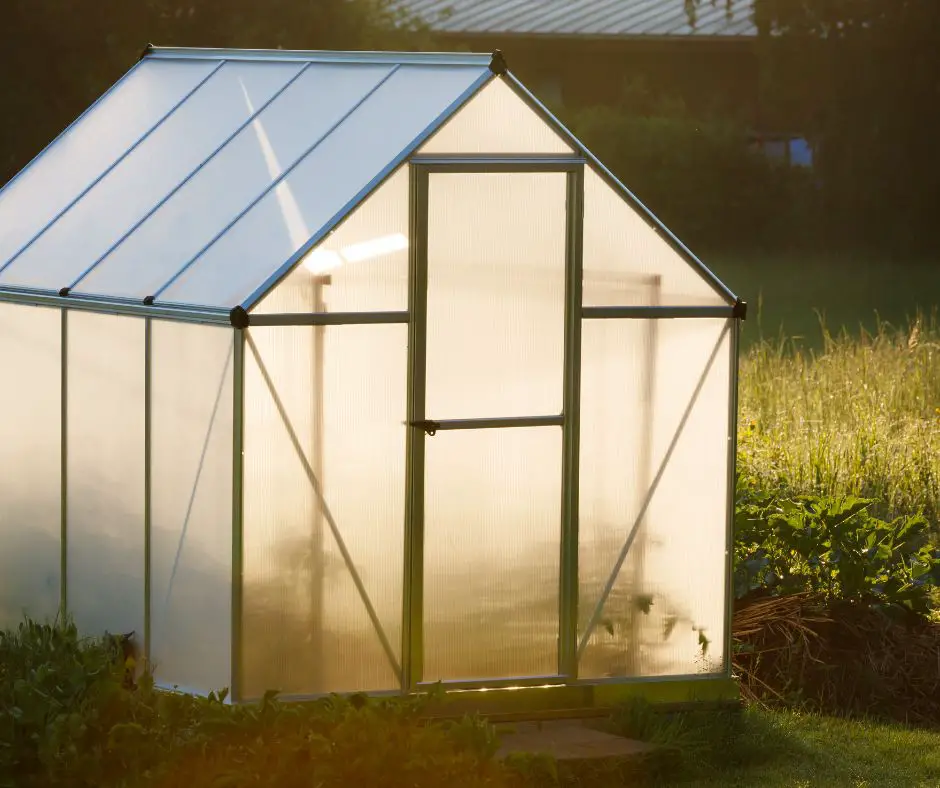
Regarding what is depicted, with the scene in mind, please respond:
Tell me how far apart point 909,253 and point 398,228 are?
89.0ft

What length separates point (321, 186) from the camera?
7.51m

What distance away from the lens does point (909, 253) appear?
108ft

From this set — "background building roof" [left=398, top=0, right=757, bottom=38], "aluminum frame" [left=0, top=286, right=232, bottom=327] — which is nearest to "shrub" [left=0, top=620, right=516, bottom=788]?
"aluminum frame" [left=0, top=286, right=232, bottom=327]

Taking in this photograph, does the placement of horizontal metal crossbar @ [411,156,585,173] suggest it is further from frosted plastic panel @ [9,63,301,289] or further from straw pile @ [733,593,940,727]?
straw pile @ [733,593,940,727]

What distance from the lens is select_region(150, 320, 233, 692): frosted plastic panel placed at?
7.10 m

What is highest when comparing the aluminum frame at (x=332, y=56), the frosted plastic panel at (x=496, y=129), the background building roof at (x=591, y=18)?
the background building roof at (x=591, y=18)

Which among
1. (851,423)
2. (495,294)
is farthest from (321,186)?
(851,423)

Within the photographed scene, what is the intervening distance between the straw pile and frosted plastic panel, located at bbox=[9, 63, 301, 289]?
3.58m

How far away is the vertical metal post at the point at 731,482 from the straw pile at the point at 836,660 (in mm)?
481

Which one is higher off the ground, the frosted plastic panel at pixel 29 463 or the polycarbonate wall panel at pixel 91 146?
the polycarbonate wall panel at pixel 91 146

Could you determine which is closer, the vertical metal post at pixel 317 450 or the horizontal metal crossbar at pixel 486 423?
the vertical metal post at pixel 317 450

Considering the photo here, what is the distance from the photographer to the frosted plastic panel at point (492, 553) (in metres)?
7.49

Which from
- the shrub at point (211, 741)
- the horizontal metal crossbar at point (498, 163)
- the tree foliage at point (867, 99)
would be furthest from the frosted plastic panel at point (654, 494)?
the tree foliage at point (867, 99)

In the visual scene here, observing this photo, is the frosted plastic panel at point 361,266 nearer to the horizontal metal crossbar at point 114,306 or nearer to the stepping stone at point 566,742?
the horizontal metal crossbar at point 114,306
